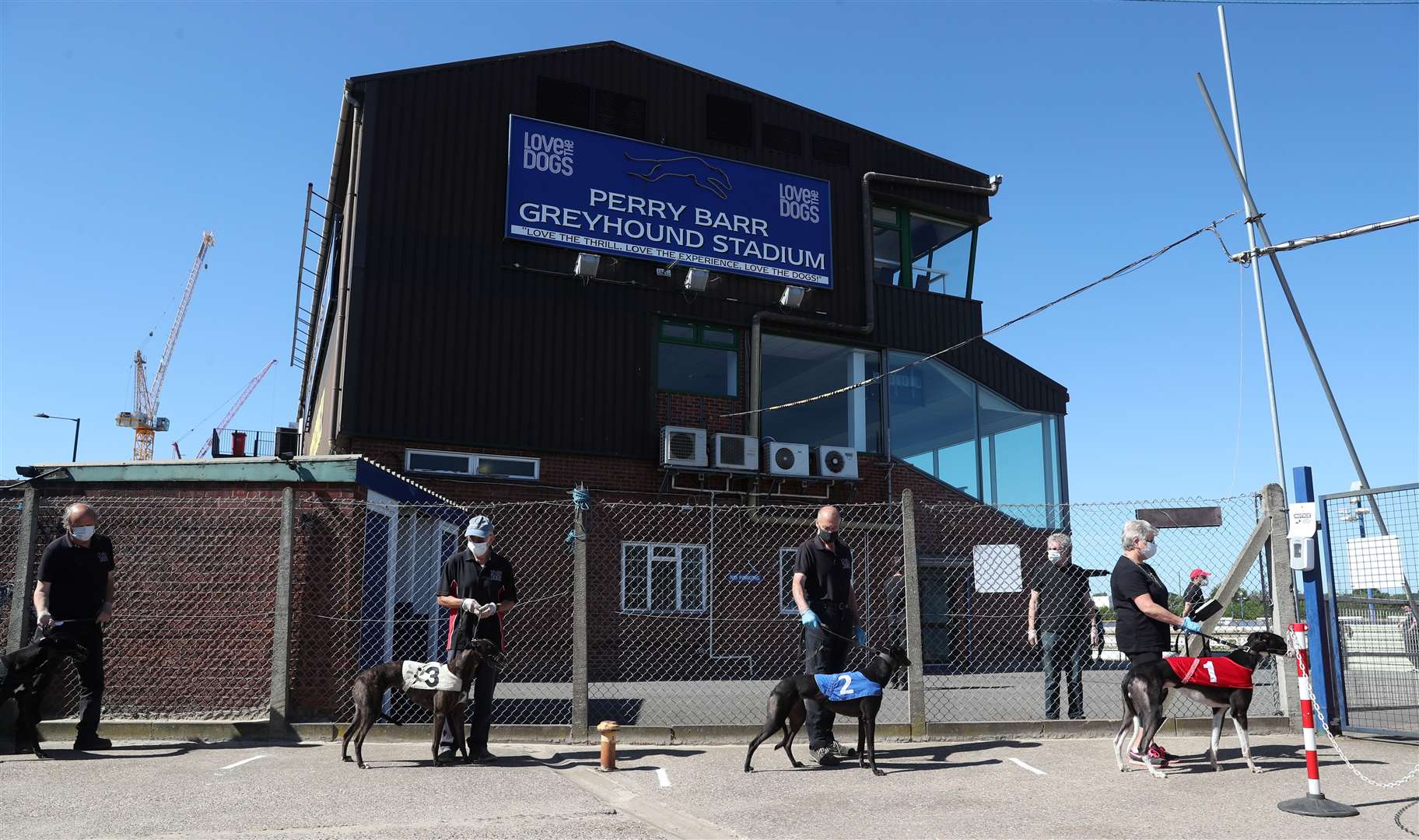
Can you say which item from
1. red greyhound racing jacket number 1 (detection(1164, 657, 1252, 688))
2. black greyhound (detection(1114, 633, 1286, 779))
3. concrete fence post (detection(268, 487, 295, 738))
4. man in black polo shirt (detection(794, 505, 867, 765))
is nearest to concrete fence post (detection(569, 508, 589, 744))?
man in black polo shirt (detection(794, 505, 867, 765))

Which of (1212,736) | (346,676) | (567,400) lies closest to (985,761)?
(1212,736)

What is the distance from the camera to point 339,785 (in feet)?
20.2

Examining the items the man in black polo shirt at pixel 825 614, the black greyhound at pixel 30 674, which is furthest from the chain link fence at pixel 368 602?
the man in black polo shirt at pixel 825 614

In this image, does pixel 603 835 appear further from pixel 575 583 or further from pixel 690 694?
pixel 690 694

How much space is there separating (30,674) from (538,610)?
869cm

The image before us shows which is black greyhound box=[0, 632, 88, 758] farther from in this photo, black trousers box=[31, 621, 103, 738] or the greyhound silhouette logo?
the greyhound silhouette logo

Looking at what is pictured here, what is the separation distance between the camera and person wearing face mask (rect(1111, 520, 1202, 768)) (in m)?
6.71

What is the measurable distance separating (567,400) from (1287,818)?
1291 centimetres

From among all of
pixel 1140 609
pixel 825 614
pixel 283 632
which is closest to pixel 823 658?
pixel 825 614

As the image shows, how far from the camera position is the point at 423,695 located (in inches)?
273

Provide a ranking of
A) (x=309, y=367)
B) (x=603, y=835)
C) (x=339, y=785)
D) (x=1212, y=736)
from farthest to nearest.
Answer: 1. (x=309, y=367)
2. (x=1212, y=736)
3. (x=339, y=785)
4. (x=603, y=835)

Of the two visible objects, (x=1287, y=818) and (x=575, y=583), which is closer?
(x=1287, y=818)

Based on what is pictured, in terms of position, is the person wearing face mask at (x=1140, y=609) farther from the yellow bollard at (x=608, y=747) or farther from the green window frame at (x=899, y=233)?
the green window frame at (x=899, y=233)

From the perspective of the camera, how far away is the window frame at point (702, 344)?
58.4 feet
